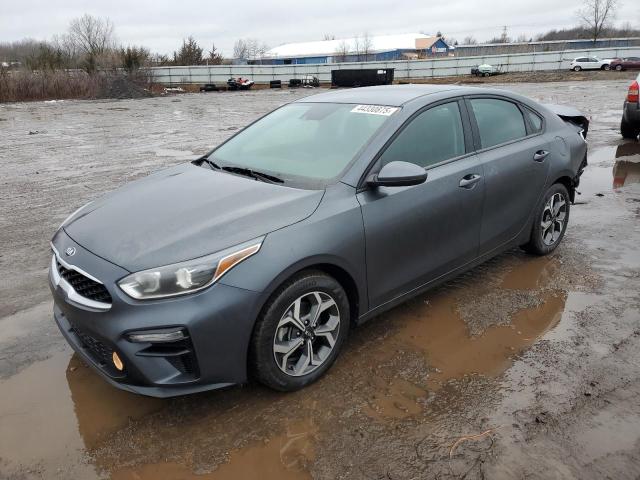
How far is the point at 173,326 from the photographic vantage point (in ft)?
8.11

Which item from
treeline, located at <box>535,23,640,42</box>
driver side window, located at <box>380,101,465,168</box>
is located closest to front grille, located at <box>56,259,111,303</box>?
driver side window, located at <box>380,101,465,168</box>

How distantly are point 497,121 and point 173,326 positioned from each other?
3181 mm

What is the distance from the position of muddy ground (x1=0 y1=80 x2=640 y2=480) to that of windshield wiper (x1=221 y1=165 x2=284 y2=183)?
50.1 inches

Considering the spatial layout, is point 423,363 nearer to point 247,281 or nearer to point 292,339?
point 292,339

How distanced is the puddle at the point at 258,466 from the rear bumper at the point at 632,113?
10.7 m

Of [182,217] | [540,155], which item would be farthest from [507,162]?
[182,217]

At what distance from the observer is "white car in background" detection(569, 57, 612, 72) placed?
45562mm

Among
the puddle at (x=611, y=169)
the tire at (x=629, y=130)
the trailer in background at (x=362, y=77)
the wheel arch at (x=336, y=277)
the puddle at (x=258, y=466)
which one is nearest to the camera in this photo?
the puddle at (x=258, y=466)

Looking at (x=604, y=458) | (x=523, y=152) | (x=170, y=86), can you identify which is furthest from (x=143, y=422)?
(x=170, y=86)

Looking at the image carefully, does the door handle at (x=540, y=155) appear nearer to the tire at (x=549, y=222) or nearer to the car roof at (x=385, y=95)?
the tire at (x=549, y=222)

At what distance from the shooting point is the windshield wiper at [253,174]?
337 centimetres

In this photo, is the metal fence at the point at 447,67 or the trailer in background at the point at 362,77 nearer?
the trailer in background at the point at 362,77

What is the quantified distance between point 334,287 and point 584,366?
5.52ft

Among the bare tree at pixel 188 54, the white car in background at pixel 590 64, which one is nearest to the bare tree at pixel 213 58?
the bare tree at pixel 188 54
